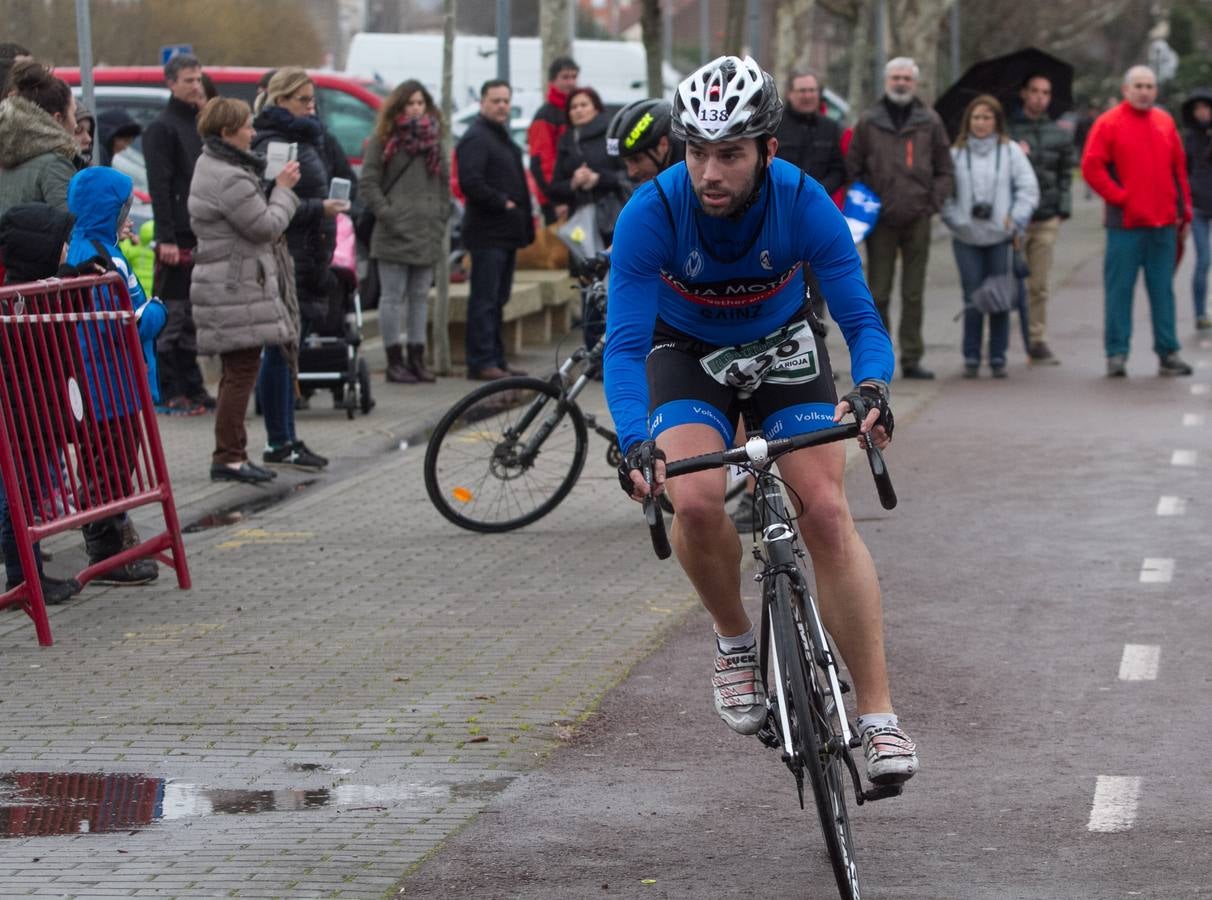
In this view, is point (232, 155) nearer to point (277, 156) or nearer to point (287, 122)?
point (277, 156)

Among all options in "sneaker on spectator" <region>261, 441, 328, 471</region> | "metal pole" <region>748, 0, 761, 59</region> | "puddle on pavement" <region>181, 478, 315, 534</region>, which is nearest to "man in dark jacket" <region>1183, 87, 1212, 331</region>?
"metal pole" <region>748, 0, 761, 59</region>

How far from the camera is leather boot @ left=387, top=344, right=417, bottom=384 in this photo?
584 inches

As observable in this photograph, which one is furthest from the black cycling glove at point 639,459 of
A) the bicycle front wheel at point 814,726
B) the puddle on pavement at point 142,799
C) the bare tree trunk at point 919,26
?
the bare tree trunk at point 919,26

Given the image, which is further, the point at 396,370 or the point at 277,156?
the point at 396,370

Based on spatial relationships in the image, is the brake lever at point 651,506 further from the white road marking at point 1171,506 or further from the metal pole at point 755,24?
the metal pole at point 755,24

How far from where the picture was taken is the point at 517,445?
9.55 metres

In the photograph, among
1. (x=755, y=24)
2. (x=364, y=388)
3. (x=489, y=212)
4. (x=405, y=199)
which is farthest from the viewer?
(x=755, y=24)

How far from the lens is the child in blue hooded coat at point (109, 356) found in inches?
320

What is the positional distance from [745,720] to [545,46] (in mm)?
19162

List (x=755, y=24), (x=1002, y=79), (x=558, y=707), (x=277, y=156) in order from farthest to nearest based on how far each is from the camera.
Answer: (x=755, y=24) → (x=1002, y=79) → (x=277, y=156) → (x=558, y=707)

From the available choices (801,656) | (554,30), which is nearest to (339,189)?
(801,656)

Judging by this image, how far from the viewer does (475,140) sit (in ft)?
48.5

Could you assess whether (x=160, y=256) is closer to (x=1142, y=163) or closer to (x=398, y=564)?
(x=398, y=564)

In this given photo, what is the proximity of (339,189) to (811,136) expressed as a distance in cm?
417
